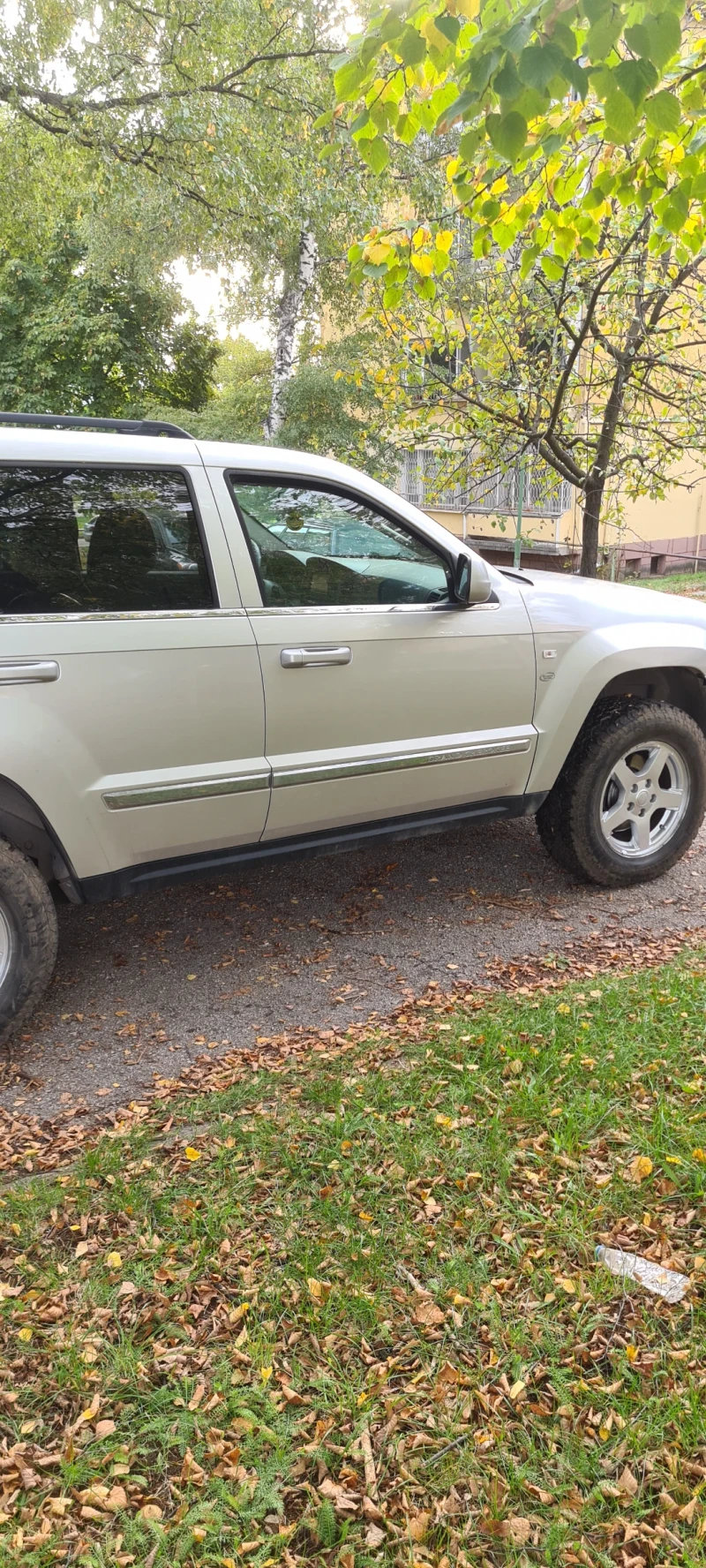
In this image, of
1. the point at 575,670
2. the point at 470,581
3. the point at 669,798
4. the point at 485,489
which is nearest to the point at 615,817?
the point at 669,798

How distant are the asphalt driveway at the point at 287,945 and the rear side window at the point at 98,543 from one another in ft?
4.89

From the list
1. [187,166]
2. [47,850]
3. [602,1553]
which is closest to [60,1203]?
[47,850]

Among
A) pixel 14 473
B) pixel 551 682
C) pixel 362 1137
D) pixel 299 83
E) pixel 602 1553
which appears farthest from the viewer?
pixel 299 83

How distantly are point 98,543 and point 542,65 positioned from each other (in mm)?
1845

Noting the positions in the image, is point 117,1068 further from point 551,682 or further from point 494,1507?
point 551,682

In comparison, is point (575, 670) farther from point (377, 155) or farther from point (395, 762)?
point (377, 155)

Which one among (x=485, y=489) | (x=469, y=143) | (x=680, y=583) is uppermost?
(x=469, y=143)

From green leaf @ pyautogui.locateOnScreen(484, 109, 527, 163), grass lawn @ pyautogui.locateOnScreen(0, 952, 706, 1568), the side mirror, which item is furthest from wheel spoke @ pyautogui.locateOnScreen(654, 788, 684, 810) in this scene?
green leaf @ pyautogui.locateOnScreen(484, 109, 527, 163)

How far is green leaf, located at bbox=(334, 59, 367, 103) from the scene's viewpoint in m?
2.77

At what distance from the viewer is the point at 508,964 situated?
3951 millimetres

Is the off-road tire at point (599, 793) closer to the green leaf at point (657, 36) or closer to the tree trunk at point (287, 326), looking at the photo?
the green leaf at point (657, 36)

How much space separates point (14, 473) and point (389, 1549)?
9.64ft

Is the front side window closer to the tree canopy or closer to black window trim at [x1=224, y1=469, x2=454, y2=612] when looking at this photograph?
black window trim at [x1=224, y1=469, x2=454, y2=612]

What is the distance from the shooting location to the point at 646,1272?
7.64 feet
